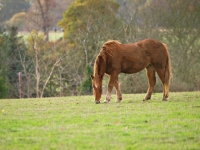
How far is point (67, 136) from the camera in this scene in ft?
31.6

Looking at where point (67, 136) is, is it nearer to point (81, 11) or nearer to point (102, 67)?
point (102, 67)

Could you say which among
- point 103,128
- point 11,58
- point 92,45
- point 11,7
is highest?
point 11,7

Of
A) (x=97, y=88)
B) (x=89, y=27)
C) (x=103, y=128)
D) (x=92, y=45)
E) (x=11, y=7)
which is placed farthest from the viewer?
(x=11, y=7)

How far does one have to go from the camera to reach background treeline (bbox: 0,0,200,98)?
28.7 metres

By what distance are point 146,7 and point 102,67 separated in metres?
14.3

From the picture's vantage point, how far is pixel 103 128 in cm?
1033

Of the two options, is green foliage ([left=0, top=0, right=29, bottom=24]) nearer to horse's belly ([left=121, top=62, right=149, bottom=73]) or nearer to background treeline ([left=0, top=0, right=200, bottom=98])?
background treeline ([left=0, top=0, right=200, bottom=98])

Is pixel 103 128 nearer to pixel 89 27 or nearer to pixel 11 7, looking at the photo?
pixel 89 27

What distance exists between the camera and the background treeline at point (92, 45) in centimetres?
2870

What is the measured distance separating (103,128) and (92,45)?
951 inches

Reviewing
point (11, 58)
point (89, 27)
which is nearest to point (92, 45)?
point (89, 27)

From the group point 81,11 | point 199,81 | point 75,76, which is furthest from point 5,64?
point 199,81

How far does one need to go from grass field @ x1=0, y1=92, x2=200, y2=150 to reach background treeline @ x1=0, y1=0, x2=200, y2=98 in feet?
42.2

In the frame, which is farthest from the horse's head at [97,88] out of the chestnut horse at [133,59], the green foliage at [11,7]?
the green foliage at [11,7]
